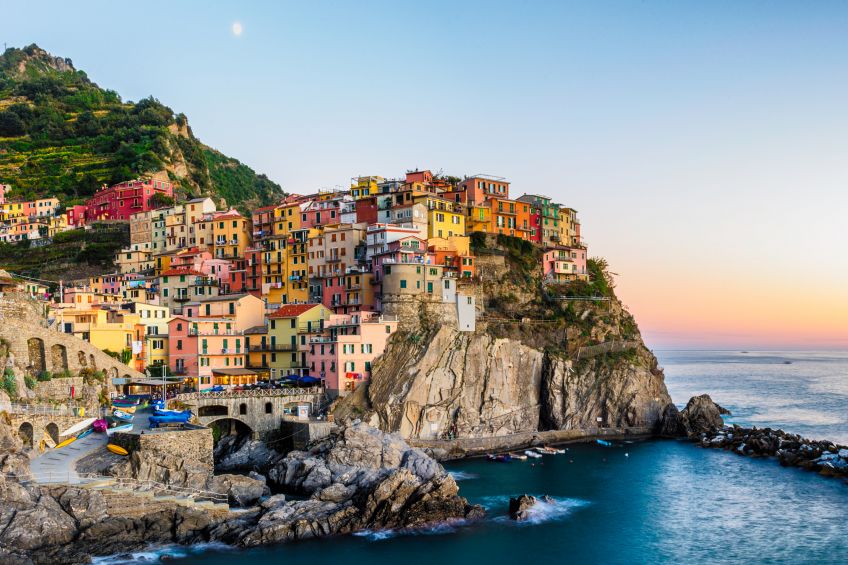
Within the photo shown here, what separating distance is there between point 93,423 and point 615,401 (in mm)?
42670

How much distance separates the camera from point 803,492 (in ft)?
177

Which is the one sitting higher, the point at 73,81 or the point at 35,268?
the point at 73,81

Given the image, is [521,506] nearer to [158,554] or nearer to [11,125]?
[158,554]

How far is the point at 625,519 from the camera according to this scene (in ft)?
155

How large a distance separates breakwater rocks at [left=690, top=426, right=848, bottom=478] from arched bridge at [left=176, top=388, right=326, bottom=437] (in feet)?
110

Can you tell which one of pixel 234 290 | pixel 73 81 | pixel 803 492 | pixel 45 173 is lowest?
pixel 803 492

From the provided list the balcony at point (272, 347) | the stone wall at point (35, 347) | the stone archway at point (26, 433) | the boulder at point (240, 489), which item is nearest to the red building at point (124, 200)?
the balcony at point (272, 347)

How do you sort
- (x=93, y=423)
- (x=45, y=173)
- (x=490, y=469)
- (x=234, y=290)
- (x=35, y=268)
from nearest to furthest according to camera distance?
(x=93, y=423), (x=490, y=469), (x=234, y=290), (x=35, y=268), (x=45, y=173)

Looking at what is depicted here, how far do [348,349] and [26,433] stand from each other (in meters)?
25.2

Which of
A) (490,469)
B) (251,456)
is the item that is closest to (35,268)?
(251,456)

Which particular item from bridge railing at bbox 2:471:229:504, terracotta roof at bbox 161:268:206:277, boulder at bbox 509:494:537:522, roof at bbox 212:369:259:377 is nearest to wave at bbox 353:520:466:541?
boulder at bbox 509:494:537:522

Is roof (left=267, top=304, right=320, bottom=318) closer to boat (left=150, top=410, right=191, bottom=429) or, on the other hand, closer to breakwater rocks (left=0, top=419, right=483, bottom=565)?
boat (left=150, top=410, right=191, bottom=429)

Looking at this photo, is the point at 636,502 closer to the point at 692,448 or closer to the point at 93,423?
the point at 692,448

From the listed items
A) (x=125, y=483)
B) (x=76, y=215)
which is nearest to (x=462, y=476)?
(x=125, y=483)
